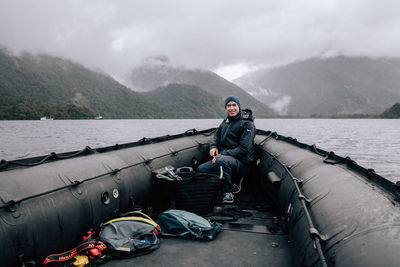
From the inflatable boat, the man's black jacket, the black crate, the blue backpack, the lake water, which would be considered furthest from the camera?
the lake water

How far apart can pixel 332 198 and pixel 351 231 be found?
67cm

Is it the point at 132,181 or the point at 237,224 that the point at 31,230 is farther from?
the point at 237,224

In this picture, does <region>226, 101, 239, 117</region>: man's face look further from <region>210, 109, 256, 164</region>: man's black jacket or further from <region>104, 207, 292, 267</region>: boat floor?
<region>104, 207, 292, 267</region>: boat floor

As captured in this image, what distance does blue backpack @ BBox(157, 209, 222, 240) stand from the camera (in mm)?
3914

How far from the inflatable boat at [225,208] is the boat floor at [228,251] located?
1cm

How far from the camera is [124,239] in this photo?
3490mm

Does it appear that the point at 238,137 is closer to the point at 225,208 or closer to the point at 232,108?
the point at 232,108

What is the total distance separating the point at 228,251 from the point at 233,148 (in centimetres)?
294

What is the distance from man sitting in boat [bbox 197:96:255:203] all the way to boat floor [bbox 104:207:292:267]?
1.42 metres

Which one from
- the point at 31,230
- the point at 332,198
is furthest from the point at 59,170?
the point at 332,198

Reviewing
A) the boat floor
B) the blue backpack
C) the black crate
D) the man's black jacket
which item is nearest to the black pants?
the man's black jacket

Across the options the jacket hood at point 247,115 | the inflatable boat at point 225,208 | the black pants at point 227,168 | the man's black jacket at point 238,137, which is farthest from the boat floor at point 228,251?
the jacket hood at point 247,115

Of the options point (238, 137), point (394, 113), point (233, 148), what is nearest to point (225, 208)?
point (233, 148)

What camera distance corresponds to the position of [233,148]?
6.21m
